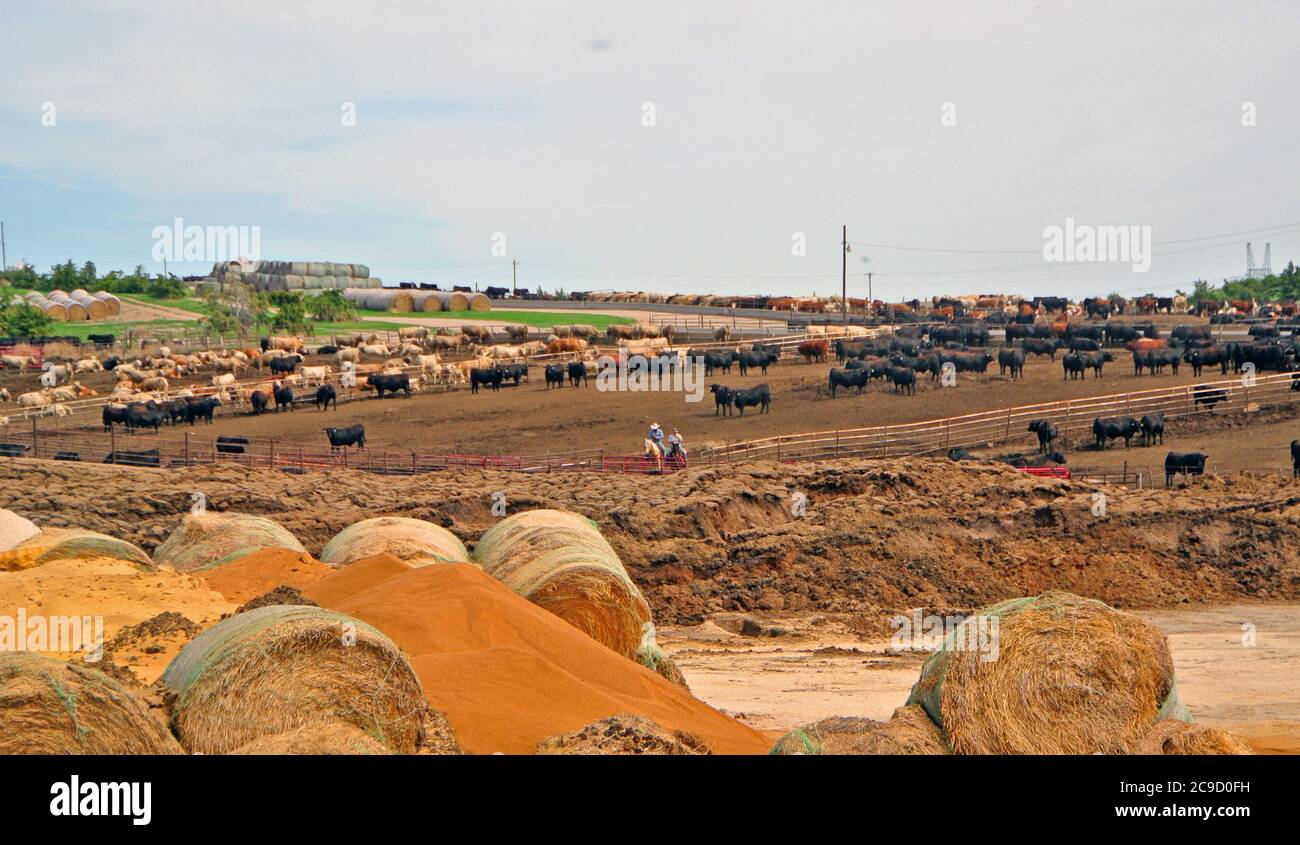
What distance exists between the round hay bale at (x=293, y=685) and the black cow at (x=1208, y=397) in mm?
39576

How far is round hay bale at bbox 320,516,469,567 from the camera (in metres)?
17.2

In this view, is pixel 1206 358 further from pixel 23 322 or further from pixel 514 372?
pixel 23 322

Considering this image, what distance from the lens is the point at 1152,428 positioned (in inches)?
1537

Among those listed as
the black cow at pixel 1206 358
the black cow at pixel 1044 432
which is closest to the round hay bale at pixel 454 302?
the black cow at pixel 1206 358

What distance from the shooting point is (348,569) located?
1469 cm

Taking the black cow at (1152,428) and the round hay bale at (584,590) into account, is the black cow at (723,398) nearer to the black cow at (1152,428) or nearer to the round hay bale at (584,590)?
the black cow at (1152,428)

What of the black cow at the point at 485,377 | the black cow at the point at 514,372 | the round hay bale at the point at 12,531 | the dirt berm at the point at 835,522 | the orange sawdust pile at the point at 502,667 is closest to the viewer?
the orange sawdust pile at the point at 502,667

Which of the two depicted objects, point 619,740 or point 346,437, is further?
point 346,437

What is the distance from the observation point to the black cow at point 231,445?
38312 millimetres

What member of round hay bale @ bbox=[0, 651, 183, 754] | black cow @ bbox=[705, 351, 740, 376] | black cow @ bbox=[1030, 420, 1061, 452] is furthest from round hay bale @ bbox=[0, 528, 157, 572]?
black cow @ bbox=[705, 351, 740, 376]

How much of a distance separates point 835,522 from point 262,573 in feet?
45.2

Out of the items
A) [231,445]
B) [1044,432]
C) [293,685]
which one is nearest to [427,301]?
[231,445]

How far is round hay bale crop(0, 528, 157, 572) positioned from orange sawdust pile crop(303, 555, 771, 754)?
10.1ft
